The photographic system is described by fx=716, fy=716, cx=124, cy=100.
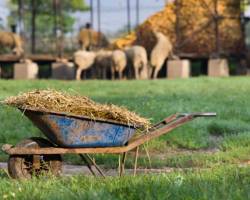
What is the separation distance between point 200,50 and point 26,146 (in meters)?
24.7

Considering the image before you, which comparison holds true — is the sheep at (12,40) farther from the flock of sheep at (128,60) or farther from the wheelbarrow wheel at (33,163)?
the wheelbarrow wheel at (33,163)

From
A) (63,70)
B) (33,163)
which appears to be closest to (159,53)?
(63,70)

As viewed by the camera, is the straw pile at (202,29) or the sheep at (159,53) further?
the straw pile at (202,29)

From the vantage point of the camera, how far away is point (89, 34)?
33.1 meters

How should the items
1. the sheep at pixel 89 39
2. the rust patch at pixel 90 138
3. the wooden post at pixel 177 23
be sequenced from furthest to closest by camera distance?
the sheep at pixel 89 39, the wooden post at pixel 177 23, the rust patch at pixel 90 138

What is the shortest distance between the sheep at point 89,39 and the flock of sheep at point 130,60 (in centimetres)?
398

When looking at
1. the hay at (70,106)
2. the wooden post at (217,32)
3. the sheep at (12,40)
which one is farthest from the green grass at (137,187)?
the sheep at (12,40)

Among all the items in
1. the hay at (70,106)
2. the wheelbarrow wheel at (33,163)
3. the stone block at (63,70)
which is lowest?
the stone block at (63,70)

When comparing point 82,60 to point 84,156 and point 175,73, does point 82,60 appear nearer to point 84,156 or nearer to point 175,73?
point 175,73

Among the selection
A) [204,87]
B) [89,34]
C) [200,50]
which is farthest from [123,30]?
[204,87]

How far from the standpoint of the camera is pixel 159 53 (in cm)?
2834

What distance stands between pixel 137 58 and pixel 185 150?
17751 mm

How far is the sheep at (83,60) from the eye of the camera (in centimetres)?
2792

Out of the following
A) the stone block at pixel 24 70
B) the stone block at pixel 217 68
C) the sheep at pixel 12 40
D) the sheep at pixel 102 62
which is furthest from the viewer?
the sheep at pixel 12 40
